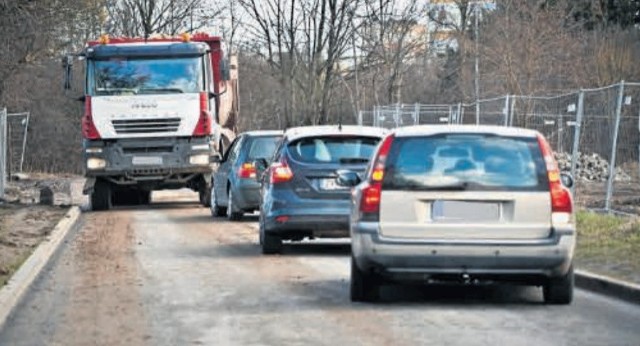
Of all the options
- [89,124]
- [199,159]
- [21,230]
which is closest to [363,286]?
[21,230]

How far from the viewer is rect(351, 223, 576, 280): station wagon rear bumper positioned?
10.7 meters

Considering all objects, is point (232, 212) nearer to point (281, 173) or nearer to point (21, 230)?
point (21, 230)

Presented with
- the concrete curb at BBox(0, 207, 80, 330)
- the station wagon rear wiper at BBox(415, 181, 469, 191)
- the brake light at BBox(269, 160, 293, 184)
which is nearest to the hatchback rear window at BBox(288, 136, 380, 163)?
the brake light at BBox(269, 160, 293, 184)

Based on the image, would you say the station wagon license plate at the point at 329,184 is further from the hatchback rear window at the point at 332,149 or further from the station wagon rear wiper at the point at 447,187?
the station wagon rear wiper at the point at 447,187

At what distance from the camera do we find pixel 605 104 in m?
21.3

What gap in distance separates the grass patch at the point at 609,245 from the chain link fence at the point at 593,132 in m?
1.59

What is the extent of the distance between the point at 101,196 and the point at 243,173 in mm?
6259

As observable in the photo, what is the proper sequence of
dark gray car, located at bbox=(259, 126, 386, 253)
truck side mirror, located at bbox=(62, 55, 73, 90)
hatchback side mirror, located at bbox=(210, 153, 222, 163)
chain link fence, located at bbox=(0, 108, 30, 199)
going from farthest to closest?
chain link fence, located at bbox=(0, 108, 30, 199)
truck side mirror, located at bbox=(62, 55, 73, 90)
hatchback side mirror, located at bbox=(210, 153, 222, 163)
dark gray car, located at bbox=(259, 126, 386, 253)

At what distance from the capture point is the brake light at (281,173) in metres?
15.7

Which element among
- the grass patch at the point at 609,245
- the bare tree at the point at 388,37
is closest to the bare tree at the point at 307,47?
the bare tree at the point at 388,37

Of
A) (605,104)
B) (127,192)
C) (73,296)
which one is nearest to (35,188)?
(127,192)

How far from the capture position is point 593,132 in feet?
72.1

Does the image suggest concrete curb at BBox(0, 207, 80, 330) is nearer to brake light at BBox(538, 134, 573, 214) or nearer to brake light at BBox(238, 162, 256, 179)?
brake light at BBox(238, 162, 256, 179)

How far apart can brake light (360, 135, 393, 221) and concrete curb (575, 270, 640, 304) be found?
2543mm
